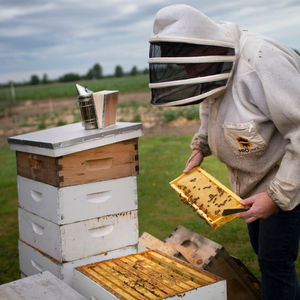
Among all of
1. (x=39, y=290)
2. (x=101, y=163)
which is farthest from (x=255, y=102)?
(x=39, y=290)

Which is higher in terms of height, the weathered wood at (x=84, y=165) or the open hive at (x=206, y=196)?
the weathered wood at (x=84, y=165)

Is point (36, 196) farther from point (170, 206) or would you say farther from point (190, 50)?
point (170, 206)

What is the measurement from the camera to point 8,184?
580 centimetres

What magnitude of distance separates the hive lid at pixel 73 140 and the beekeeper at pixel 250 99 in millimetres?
498

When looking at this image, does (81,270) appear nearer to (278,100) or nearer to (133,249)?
(133,249)

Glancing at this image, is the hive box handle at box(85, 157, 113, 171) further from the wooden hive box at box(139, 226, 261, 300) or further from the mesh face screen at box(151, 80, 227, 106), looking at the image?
the wooden hive box at box(139, 226, 261, 300)

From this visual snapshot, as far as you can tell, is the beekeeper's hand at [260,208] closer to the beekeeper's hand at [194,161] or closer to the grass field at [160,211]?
the beekeeper's hand at [194,161]

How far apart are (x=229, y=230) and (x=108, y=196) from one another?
2108 mm

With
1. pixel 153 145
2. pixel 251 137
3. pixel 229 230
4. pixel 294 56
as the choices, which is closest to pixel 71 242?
pixel 251 137

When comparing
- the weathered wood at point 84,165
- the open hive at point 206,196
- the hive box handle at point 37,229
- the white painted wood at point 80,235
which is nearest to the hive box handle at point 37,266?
the white painted wood at point 80,235

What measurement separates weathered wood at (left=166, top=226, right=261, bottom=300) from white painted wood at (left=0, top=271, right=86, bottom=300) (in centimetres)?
93

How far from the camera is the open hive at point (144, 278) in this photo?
1.61 meters

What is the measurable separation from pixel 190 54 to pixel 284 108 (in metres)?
0.51

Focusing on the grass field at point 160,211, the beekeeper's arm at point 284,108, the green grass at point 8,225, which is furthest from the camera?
the grass field at point 160,211
